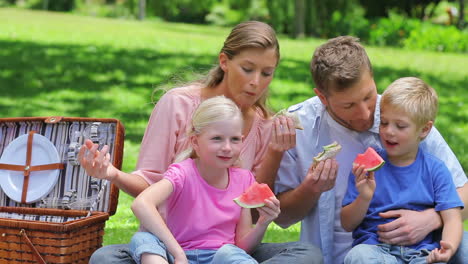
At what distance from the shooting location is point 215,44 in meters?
17.8

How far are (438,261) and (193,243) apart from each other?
125 cm

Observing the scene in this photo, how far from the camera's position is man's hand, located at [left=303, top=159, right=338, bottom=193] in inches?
156

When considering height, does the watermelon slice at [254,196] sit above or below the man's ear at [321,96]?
below

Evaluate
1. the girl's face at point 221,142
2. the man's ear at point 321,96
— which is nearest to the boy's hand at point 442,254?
the man's ear at point 321,96

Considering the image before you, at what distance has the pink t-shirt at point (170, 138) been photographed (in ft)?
14.1

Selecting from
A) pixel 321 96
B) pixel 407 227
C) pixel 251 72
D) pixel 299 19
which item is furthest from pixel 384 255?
pixel 299 19

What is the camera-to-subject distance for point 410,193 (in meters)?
4.00

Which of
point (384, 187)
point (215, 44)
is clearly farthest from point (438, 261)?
point (215, 44)

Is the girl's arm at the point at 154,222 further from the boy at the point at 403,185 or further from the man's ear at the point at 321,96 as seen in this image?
the man's ear at the point at 321,96

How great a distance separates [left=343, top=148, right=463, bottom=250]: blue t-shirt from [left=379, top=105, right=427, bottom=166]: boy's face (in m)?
0.11

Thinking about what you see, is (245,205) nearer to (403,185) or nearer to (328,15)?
(403,185)

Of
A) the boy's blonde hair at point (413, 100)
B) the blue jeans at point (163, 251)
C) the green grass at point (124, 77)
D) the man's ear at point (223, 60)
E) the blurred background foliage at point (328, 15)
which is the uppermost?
the man's ear at point (223, 60)

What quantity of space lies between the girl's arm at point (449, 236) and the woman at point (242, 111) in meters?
0.62

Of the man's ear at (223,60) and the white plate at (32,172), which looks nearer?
the man's ear at (223,60)
